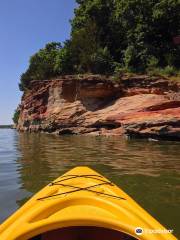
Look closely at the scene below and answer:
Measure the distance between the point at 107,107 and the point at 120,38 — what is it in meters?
12.4

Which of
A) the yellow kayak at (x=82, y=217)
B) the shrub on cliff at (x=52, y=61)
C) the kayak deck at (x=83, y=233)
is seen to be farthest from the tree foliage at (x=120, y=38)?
the kayak deck at (x=83, y=233)

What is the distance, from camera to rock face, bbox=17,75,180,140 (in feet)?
70.5

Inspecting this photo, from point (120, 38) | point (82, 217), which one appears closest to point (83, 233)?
point (82, 217)

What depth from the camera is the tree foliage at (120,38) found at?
3262cm

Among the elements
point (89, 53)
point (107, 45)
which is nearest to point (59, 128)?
point (89, 53)

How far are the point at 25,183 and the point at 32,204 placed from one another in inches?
167

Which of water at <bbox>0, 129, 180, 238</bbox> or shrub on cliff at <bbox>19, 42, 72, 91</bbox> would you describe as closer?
water at <bbox>0, 129, 180, 238</bbox>

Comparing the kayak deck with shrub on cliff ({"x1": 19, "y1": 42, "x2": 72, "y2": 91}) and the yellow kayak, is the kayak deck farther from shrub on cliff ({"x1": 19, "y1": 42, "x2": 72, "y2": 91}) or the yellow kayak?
shrub on cliff ({"x1": 19, "y1": 42, "x2": 72, "y2": 91})

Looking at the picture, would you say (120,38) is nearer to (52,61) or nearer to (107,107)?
(52,61)

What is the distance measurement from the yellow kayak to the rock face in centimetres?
1556

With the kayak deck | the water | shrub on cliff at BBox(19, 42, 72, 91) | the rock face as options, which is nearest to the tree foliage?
shrub on cliff at BBox(19, 42, 72, 91)

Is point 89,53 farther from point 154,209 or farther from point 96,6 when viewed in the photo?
point 154,209

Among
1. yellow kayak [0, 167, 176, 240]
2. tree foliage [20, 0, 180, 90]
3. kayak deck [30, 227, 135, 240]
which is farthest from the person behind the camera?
tree foliage [20, 0, 180, 90]

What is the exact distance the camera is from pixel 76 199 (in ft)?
15.2
